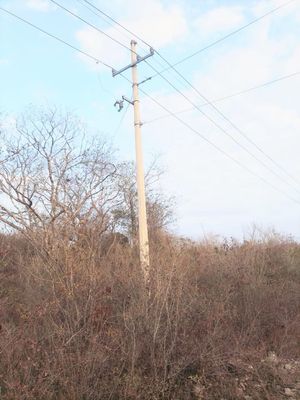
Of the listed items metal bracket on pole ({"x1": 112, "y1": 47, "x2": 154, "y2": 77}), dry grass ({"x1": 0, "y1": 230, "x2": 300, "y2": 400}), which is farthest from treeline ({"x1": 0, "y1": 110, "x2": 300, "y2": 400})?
metal bracket on pole ({"x1": 112, "y1": 47, "x2": 154, "y2": 77})

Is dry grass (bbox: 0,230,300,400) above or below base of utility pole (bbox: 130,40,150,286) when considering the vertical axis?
below

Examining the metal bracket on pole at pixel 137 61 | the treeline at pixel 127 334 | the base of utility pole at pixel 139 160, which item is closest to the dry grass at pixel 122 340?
the treeline at pixel 127 334

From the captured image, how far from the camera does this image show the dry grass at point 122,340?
20.9ft

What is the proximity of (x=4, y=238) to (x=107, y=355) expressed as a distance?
13189 mm

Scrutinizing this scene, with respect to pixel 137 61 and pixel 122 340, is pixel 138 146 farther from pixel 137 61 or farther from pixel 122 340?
pixel 122 340

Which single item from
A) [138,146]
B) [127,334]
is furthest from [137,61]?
[127,334]

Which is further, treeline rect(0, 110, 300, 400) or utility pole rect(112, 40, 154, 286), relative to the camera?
utility pole rect(112, 40, 154, 286)

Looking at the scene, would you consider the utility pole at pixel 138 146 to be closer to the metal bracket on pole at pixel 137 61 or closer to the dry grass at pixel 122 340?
the metal bracket on pole at pixel 137 61

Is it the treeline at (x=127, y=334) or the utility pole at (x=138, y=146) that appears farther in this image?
the utility pole at (x=138, y=146)

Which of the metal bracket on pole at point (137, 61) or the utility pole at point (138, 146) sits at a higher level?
the metal bracket on pole at point (137, 61)

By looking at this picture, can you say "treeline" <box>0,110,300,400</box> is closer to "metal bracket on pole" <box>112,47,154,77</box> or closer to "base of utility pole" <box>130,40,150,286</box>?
"base of utility pole" <box>130,40,150,286</box>

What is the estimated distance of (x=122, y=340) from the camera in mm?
7238

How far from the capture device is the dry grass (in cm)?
636

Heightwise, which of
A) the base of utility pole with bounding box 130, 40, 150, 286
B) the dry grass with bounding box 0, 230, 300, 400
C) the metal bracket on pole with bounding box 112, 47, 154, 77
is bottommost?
the dry grass with bounding box 0, 230, 300, 400
